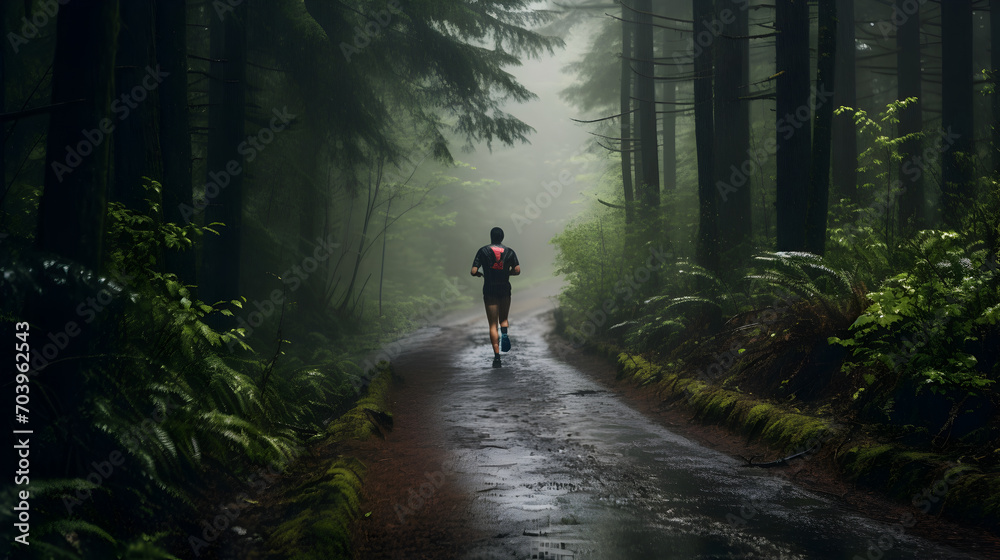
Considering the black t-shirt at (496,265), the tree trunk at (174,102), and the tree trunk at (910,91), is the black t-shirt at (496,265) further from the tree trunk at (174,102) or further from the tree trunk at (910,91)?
the tree trunk at (910,91)

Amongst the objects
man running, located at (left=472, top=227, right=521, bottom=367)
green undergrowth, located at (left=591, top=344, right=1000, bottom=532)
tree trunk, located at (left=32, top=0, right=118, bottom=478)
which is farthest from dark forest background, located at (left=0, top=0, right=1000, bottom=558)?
man running, located at (left=472, top=227, right=521, bottom=367)

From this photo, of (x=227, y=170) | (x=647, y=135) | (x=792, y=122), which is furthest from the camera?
(x=647, y=135)

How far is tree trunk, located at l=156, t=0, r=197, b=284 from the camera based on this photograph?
803cm

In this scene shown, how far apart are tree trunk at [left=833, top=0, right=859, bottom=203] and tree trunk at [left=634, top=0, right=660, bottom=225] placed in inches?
188

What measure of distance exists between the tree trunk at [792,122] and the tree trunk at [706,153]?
7.30 ft

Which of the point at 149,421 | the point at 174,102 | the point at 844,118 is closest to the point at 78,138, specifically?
the point at 149,421

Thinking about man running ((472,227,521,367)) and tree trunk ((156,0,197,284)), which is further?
man running ((472,227,521,367))

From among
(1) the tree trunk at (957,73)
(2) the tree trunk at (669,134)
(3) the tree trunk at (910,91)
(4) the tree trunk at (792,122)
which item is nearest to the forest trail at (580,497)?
(4) the tree trunk at (792,122)

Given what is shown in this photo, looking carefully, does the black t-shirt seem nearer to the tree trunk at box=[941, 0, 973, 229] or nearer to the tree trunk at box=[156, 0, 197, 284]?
the tree trunk at box=[156, 0, 197, 284]

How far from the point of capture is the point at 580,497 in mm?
4695

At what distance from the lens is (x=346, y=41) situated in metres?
12.9

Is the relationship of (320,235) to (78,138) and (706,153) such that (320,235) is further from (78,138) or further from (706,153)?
(78,138)

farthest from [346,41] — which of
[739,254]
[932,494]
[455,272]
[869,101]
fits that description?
[455,272]

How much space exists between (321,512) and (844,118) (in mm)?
17631
